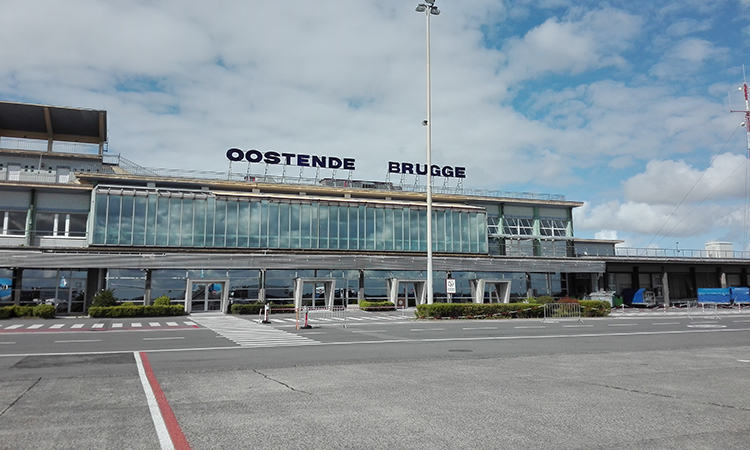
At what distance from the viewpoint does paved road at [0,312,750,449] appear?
6812mm

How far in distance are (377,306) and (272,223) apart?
13348mm

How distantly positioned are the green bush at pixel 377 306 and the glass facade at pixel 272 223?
8.78 m

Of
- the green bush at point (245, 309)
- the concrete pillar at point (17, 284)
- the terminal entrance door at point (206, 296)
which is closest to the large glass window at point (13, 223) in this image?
the concrete pillar at point (17, 284)

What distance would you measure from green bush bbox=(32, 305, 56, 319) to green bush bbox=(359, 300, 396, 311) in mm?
22195

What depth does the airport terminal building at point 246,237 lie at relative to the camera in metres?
42.1

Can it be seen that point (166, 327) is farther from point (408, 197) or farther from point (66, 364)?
point (408, 197)

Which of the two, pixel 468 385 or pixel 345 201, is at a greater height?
pixel 345 201

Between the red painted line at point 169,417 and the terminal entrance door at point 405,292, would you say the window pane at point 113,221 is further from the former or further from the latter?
the red painted line at point 169,417

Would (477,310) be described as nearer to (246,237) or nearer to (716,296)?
(246,237)

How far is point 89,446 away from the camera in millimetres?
6449

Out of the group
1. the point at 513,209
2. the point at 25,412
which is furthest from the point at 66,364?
the point at 513,209

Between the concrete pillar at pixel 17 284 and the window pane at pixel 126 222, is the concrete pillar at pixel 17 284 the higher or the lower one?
the lower one

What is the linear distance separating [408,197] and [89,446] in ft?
178

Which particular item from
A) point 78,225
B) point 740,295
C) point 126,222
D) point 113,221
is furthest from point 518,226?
point 78,225
